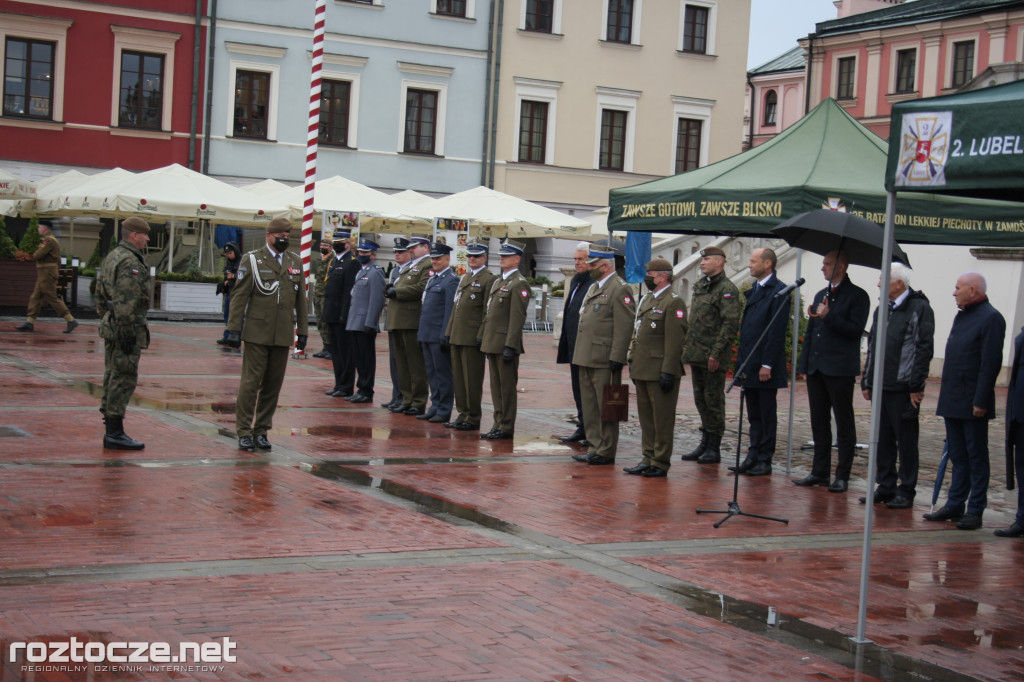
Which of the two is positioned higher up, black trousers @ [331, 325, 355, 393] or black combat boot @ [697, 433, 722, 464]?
black trousers @ [331, 325, 355, 393]

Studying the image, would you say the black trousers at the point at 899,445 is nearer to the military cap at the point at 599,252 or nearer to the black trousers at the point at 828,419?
the black trousers at the point at 828,419

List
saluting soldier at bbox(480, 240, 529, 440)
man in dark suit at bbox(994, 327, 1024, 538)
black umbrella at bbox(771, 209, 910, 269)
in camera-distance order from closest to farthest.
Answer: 1. man in dark suit at bbox(994, 327, 1024, 538)
2. black umbrella at bbox(771, 209, 910, 269)
3. saluting soldier at bbox(480, 240, 529, 440)

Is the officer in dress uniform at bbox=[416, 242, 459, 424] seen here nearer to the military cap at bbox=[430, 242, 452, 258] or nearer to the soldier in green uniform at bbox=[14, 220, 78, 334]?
the military cap at bbox=[430, 242, 452, 258]

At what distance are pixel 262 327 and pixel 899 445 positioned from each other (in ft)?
18.2

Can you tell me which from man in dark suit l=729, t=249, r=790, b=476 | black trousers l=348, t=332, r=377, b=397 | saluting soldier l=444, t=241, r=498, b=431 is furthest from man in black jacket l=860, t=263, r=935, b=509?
black trousers l=348, t=332, r=377, b=397

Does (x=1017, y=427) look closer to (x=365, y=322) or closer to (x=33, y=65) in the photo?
(x=365, y=322)

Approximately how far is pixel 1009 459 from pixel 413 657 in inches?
227

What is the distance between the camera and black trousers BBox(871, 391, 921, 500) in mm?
9789

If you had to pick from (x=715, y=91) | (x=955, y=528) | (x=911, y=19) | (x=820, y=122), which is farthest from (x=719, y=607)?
(x=911, y=19)

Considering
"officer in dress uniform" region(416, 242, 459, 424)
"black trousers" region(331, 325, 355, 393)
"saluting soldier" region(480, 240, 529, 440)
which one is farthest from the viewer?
"black trousers" region(331, 325, 355, 393)

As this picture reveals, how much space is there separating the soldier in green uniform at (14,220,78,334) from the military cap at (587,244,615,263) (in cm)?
1236

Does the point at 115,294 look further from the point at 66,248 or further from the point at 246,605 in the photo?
the point at 66,248

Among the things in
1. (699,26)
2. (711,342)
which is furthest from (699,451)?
(699,26)

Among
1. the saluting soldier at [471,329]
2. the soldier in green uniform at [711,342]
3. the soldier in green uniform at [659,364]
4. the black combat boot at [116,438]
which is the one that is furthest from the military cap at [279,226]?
the soldier in green uniform at [711,342]
